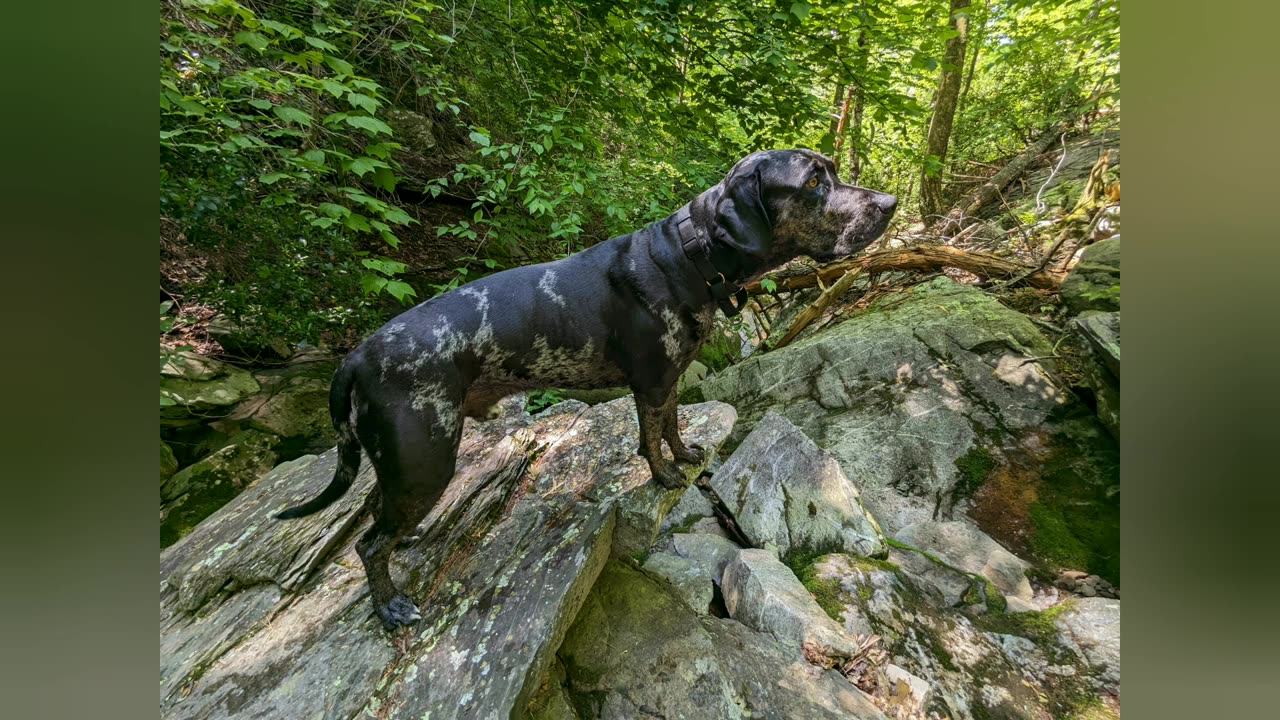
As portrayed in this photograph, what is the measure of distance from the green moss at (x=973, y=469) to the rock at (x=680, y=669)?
308cm

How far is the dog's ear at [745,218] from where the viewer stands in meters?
2.49

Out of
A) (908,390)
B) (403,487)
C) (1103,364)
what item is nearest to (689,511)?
(403,487)

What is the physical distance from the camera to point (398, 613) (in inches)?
94.0

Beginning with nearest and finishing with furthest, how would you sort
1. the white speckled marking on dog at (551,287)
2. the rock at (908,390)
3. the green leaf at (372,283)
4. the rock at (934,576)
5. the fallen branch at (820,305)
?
the white speckled marking on dog at (551,287) → the green leaf at (372,283) → the rock at (934,576) → the rock at (908,390) → the fallen branch at (820,305)

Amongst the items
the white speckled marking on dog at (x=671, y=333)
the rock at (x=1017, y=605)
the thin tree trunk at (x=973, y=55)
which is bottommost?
the rock at (x=1017, y=605)

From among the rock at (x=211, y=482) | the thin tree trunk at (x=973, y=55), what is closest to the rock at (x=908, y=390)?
the thin tree trunk at (x=973, y=55)

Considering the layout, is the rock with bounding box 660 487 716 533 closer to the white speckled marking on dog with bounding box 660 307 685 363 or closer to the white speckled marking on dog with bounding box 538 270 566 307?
the white speckled marking on dog with bounding box 660 307 685 363

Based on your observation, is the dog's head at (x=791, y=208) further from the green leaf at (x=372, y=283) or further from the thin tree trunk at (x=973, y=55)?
the thin tree trunk at (x=973, y=55)

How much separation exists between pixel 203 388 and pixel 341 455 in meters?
4.30

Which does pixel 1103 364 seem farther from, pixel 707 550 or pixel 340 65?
pixel 340 65

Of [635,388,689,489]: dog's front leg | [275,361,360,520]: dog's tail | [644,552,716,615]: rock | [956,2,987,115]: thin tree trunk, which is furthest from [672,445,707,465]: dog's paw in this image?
[956,2,987,115]: thin tree trunk

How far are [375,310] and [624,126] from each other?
11.2ft

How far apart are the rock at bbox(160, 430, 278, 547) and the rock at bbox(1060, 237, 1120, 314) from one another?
29.9 ft

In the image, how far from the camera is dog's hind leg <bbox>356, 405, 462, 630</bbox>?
7.15ft
